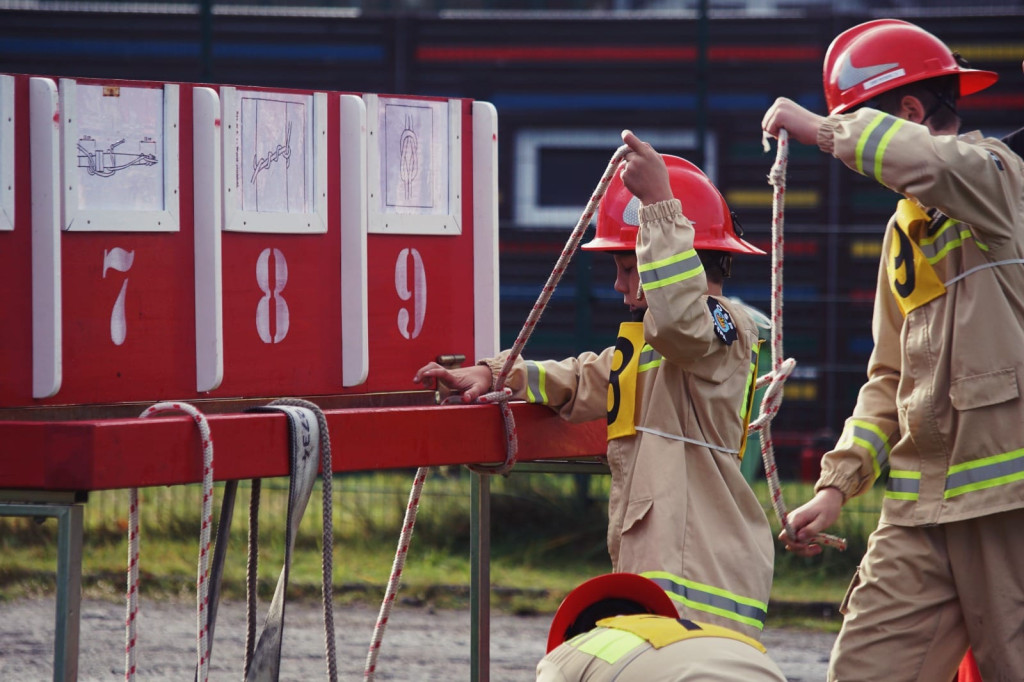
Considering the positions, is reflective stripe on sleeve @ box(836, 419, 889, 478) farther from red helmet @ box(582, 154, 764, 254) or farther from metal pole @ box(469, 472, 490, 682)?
metal pole @ box(469, 472, 490, 682)

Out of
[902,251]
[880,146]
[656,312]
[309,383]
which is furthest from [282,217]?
[902,251]

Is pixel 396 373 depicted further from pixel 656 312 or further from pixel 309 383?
pixel 656 312

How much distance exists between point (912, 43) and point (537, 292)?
534 cm

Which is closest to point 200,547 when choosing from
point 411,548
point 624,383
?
point 624,383

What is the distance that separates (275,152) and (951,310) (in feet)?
4.98

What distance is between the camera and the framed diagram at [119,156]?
2525 mm

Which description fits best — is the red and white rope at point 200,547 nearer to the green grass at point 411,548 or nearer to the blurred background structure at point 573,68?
the green grass at point 411,548

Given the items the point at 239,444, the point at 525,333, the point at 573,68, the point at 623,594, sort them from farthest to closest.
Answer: the point at 573,68, the point at 525,333, the point at 239,444, the point at 623,594

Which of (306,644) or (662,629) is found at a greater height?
(662,629)

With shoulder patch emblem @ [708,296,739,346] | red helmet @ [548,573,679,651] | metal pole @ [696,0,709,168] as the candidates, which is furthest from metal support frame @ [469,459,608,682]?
metal pole @ [696,0,709,168]

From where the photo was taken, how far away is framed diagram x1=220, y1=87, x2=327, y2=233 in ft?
8.98

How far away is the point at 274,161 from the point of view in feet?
9.27

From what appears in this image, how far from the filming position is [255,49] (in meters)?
8.79

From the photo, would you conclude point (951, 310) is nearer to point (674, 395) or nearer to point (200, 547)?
point (674, 395)
